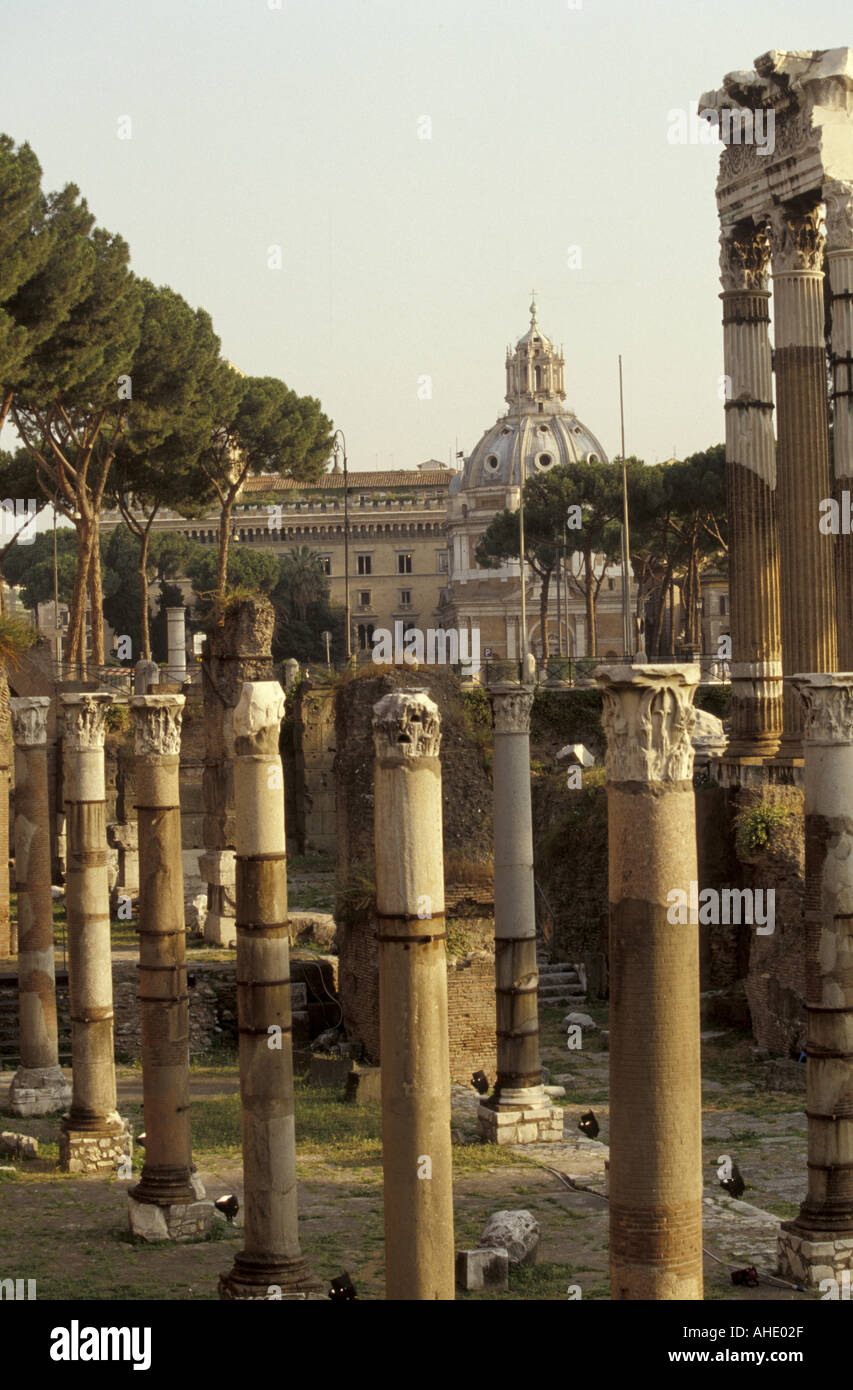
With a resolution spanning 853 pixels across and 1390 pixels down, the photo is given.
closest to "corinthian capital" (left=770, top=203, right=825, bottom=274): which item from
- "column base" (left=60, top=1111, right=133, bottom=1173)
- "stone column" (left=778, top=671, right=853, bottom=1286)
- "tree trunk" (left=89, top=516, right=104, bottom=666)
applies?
"stone column" (left=778, top=671, right=853, bottom=1286)

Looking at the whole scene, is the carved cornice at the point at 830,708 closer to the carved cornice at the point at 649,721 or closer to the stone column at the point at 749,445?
the carved cornice at the point at 649,721

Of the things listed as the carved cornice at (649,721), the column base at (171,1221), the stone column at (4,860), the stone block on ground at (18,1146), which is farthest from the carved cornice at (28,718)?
the carved cornice at (649,721)

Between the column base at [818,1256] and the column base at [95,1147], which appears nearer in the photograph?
the column base at [818,1256]

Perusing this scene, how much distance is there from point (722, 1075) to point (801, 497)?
6285 mm

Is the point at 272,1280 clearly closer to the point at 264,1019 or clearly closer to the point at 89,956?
the point at 264,1019

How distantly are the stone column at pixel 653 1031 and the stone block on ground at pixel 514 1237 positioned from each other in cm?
354

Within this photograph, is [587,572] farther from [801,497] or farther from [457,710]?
[457,710]

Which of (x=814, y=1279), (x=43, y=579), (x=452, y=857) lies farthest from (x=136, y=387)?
(x=43, y=579)

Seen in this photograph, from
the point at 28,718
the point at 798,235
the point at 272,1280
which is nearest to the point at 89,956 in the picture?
the point at 28,718

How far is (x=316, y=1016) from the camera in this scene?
18.7 meters

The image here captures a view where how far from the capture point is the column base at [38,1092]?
15.0 m

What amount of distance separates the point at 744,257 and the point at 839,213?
1.89m

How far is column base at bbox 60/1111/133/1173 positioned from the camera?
12.7 metres
